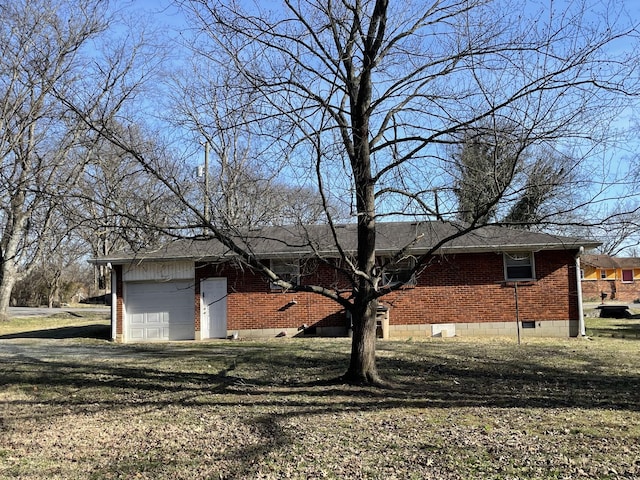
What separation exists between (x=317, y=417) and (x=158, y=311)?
42.8 ft

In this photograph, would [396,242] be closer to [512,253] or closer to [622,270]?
[512,253]

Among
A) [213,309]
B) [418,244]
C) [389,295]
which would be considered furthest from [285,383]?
[213,309]

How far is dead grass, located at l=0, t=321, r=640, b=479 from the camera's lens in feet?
18.0

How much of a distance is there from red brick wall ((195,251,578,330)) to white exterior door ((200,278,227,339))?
0.92ft

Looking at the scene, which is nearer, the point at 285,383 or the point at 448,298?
the point at 285,383

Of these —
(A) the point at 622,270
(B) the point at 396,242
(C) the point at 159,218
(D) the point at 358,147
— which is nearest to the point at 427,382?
(D) the point at 358,147

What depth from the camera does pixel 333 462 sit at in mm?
5555

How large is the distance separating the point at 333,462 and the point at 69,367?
782 cm

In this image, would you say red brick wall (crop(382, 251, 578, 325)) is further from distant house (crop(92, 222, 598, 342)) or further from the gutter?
the gutter

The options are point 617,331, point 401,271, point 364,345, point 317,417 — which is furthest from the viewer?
point 617,331

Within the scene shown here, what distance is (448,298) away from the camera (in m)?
18.1

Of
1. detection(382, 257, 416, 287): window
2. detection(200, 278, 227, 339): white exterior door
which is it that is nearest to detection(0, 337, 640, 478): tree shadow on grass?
detection(382, 257, 416, 287): window

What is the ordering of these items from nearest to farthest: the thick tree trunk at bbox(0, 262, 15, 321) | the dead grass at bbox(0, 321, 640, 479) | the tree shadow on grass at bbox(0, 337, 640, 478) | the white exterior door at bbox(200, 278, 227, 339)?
1. the dead grass at bbox(0, 321, 640, 479)
2. the tree shadow on grass at bbox(0, 337, 640, 478)
3. the white exterior door at bbox(200, 278, 227, 339)
4. the thick tree trunk at bbox(0, 262, 15, 321)

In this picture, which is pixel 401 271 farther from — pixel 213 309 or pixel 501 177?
pixel 213 309
